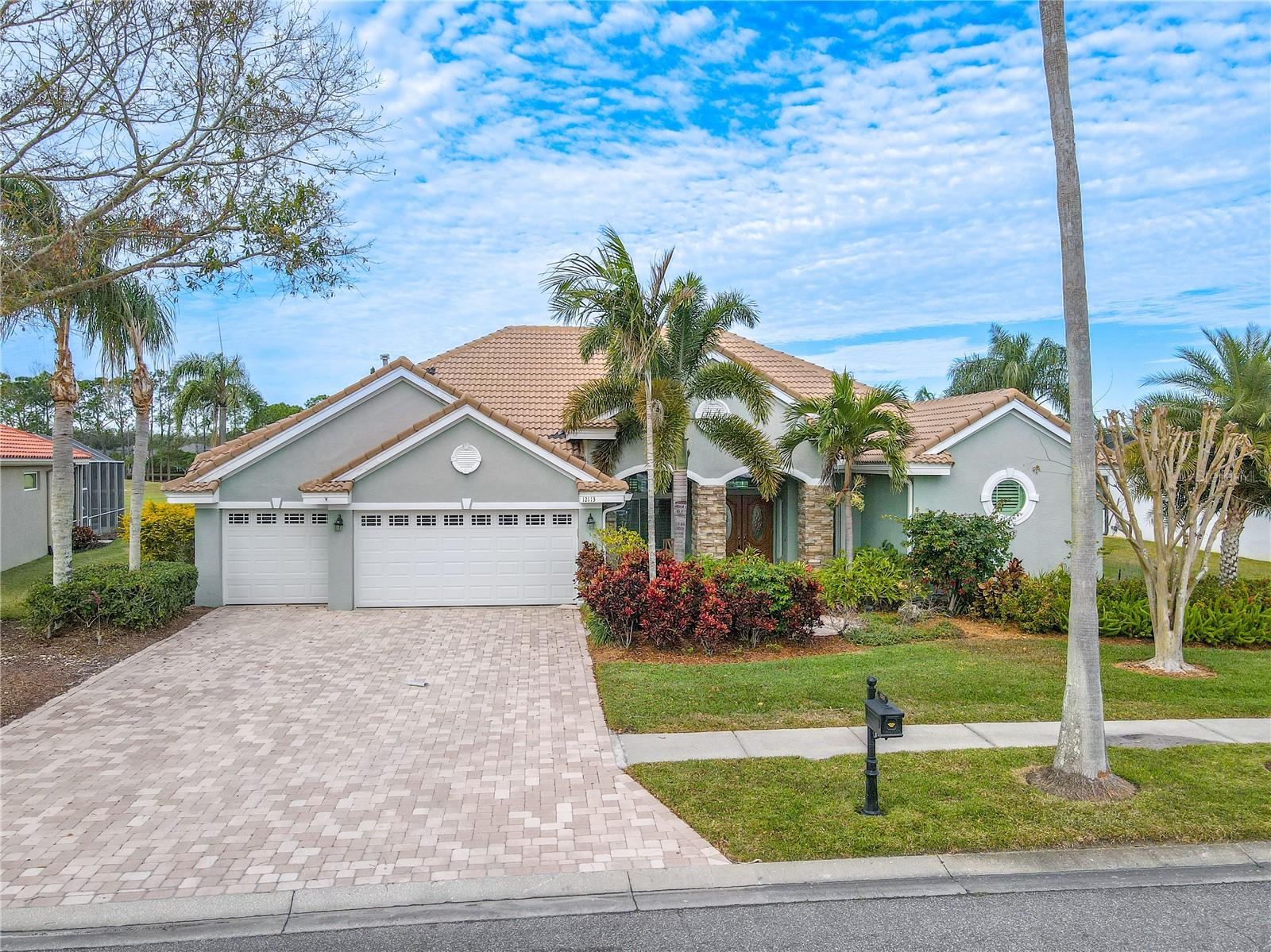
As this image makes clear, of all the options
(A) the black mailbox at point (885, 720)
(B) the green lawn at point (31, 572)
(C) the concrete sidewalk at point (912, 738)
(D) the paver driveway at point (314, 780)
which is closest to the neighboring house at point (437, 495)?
(B) the green lawn at point (31, 572)

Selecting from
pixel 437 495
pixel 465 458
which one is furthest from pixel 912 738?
pixel 437 495

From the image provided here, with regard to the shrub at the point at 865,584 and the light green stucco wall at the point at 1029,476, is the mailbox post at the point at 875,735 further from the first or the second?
the light green stucco wall at the point at 1029,476

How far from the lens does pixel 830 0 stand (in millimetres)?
11336

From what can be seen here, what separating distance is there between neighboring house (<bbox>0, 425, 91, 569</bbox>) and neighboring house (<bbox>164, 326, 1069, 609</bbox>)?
8.06m

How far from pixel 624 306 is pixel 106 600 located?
384 inches

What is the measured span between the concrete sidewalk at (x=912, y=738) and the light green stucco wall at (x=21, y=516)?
20.1 m

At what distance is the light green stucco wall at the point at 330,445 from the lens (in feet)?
52.5

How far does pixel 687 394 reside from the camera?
15.0m

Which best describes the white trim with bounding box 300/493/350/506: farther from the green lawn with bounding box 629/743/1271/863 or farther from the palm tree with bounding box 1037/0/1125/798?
the palm tree with bounding box 1037/0/1125/798

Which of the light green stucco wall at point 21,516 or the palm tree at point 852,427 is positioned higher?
the palm tree at point 852,427

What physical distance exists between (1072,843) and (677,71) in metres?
11.8

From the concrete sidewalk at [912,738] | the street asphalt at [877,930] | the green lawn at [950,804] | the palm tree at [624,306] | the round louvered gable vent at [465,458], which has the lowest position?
the street asphalt at [877,930]

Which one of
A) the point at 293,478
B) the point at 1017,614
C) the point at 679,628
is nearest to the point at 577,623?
the point at 679,628

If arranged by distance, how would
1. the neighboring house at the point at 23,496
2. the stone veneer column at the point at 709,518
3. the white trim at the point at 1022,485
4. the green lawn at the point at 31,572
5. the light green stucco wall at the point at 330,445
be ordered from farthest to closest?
the neighboring house at the point at 23,496, the stone veneer column at the point at 709,518, the white trim at the point at 1022,485, the light green stucco wall at the point at 330,445, the green lawn at the point at 31,572
